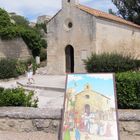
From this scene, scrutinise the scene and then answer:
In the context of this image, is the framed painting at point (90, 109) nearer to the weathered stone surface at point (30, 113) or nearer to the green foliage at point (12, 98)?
the weathered stone surface at point (30, 113)

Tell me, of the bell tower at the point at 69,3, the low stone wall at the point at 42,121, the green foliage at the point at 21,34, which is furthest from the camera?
the green foliage at the point at 21,34

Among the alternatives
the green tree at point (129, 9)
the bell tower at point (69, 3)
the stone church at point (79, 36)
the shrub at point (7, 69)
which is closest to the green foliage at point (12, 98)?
the stone church at point (79, 36)

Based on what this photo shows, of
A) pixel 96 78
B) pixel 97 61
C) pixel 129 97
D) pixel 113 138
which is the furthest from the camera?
pixel 97 61

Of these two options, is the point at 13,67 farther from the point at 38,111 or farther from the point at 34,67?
the point at 38,111

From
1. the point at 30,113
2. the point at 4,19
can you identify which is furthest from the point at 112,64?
the point at 4,19

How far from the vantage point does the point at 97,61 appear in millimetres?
23172

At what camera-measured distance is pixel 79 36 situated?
28688mm

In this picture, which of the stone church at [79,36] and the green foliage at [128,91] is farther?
the stone church at [79,36]

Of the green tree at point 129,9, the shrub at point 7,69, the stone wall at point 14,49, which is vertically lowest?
the shrub at point 7,69

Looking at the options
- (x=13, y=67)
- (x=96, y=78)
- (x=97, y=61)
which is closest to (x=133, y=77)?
(x=96, y=78)

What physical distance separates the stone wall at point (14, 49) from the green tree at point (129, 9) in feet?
50.3

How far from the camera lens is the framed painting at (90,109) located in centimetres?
658

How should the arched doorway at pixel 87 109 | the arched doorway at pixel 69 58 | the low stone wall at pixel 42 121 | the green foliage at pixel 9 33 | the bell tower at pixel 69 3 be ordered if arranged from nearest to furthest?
the arched doorway at pixel 87 109, the low stone wall at pixel 42 121, the bell tower at pixel 69 3, the arched doorway at pixel 69 58, the green foliage at pixel 9 33

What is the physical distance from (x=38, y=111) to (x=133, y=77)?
95.5 inches
